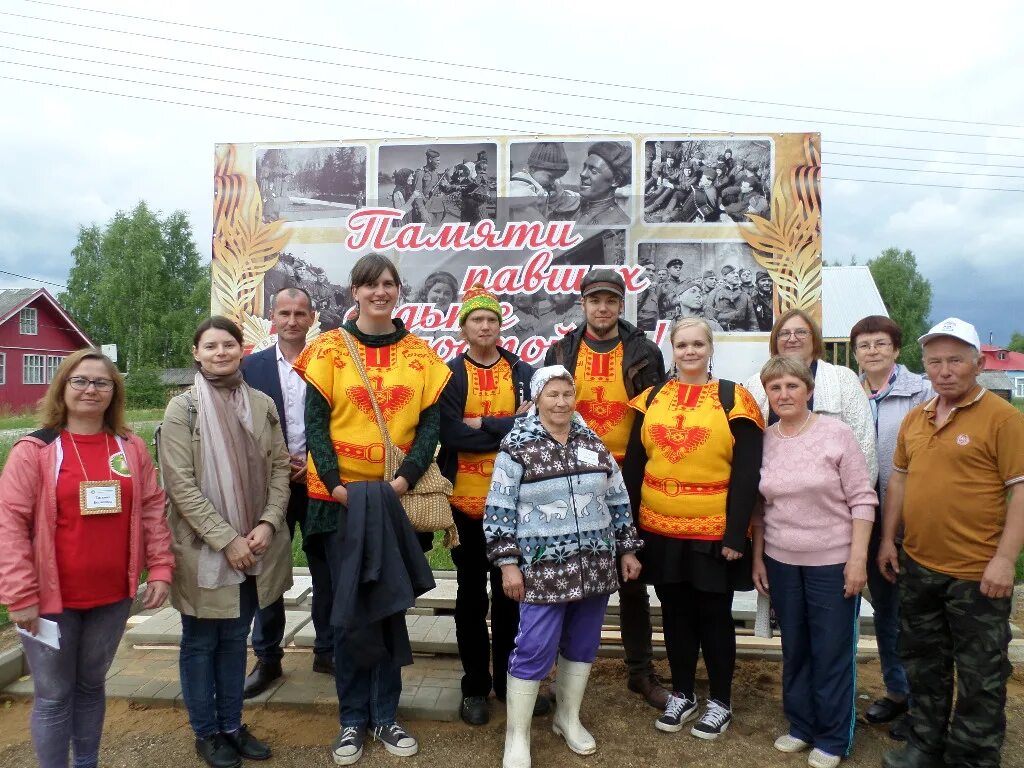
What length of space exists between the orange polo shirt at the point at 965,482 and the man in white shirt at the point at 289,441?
269cm

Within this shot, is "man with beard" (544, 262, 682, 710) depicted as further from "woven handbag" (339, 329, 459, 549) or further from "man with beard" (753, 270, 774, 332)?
"man with beard" (753, 270, 774, 332)

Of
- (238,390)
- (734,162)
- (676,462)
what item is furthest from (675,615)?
(734,162)

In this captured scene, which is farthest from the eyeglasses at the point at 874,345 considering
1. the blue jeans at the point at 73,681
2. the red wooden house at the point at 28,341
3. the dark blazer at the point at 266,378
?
the red wooden house at the point at 28,341

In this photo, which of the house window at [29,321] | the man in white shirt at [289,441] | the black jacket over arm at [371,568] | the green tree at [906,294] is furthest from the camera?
the green tree at [906,294]

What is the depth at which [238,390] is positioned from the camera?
2.83 meters

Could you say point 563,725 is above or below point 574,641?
below

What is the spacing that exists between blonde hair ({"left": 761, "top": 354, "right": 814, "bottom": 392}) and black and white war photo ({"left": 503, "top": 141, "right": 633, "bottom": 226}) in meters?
2.86

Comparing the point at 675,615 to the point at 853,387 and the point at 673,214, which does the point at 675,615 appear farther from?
the point at 673,214

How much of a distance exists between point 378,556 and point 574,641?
946 mm

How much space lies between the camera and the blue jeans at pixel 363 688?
2.82 m

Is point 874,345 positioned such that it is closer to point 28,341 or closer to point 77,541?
point 77,541

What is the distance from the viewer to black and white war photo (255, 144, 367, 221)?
18.2 ft

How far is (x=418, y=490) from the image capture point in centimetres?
279

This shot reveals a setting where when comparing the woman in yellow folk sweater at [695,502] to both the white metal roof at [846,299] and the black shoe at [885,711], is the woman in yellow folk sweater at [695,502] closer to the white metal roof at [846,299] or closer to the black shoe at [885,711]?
the black shoe at [885,711]
